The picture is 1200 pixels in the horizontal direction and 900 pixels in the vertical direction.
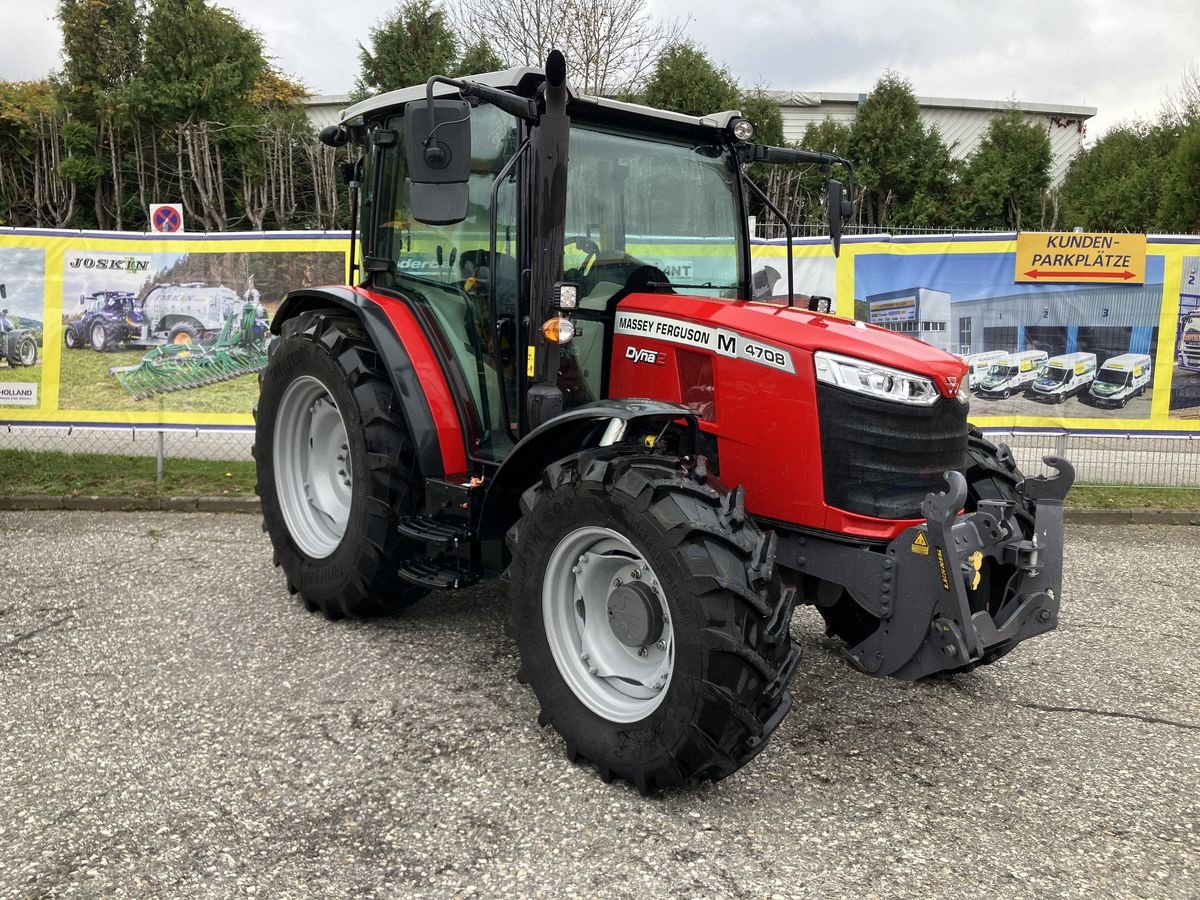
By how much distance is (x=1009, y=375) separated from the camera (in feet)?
29.0

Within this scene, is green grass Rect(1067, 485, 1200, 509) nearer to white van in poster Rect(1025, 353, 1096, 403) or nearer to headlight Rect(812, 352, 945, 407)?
white van in poster Rect(1025, 353, 1096, 403)

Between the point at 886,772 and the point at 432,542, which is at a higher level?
the point at 432,542

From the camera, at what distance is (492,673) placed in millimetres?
4371

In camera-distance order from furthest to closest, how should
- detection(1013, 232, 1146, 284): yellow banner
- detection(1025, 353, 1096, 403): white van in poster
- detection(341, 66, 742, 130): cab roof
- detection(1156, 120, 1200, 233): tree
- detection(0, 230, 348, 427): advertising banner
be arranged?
detection(1156, 120, 1200, 233): tree < detection(1025, 353, 1096, 403): white van in poster < detection(1013, 232, 1146, 284): yellow banner < detection(0, 230, 348, 427): advertising banner < detection(341, 66, 742, 130): cab roof

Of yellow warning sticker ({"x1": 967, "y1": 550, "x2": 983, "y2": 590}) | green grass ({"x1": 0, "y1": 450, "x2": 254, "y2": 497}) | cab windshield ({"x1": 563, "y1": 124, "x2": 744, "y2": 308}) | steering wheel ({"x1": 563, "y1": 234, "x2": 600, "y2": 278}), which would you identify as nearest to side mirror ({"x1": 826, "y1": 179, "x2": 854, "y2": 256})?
cab windshield ({"x1": 563, "y1": 124, "x2": 744, "y2": 308})

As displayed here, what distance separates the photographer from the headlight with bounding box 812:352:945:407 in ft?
11.5

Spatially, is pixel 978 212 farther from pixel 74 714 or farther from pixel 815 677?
pixel 74 714

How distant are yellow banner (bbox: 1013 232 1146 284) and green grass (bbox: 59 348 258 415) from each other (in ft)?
22.3

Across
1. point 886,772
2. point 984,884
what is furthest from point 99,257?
point 984,884

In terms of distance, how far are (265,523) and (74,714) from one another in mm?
1692

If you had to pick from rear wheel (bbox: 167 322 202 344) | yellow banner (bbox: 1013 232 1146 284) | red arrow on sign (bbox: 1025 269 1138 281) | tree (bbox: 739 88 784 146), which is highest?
tree (bbox: 739 88 784 146)

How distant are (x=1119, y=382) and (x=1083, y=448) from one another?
0.65m

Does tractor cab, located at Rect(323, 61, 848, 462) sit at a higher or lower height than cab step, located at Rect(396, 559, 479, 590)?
higher

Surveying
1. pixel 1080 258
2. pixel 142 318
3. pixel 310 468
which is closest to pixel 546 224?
pixel 310 468
